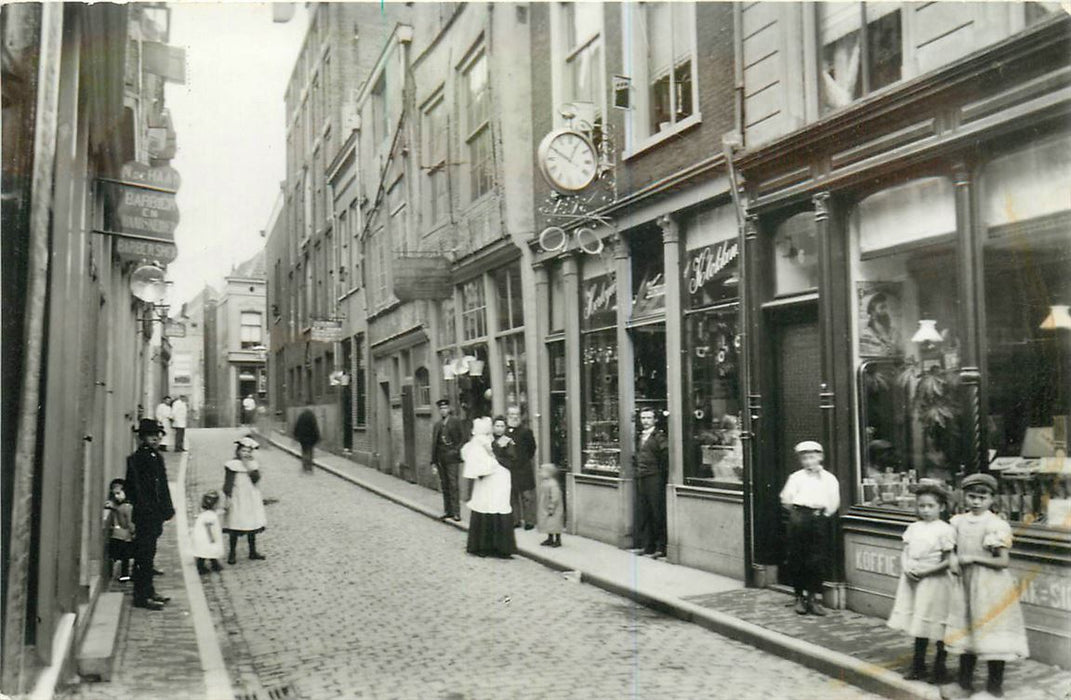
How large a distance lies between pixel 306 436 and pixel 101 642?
597 inches

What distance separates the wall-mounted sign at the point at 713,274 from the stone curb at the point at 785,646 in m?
3.25

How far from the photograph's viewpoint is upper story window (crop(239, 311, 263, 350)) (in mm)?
25328

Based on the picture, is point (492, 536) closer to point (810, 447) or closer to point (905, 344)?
point (810, 447)

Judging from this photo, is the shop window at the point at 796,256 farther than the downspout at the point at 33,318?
Yes

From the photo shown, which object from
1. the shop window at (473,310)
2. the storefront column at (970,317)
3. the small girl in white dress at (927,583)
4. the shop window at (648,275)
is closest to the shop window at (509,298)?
the shop window at (473,310)

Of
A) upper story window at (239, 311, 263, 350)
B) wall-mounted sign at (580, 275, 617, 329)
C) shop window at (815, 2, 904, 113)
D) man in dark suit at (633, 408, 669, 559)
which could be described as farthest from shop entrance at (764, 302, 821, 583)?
upper story window at (239, 311, 263, 350)

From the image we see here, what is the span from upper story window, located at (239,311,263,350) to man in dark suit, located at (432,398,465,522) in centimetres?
1166

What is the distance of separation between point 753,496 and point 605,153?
5255mm

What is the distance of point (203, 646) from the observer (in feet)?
24.7

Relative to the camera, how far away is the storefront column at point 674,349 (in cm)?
1116

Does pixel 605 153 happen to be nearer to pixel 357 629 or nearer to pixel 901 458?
pixel 901 458

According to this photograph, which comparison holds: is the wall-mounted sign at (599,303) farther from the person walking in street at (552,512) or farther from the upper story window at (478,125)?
the upper story window at (478,125)

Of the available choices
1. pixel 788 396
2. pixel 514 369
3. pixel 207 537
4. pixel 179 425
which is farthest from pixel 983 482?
pixel 179 425

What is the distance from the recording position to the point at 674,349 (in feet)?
36.9
